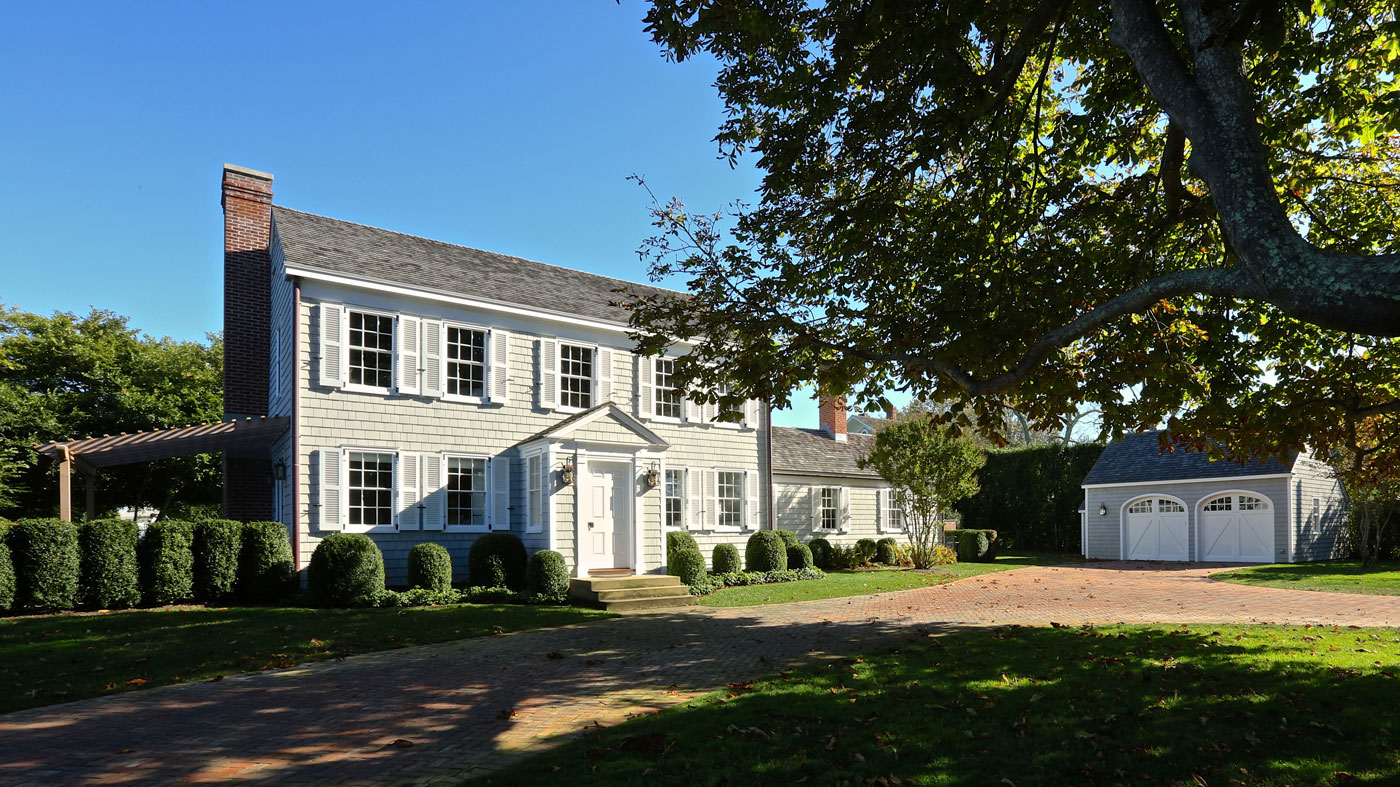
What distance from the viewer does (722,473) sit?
22.2 metres

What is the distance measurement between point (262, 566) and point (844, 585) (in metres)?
11.6

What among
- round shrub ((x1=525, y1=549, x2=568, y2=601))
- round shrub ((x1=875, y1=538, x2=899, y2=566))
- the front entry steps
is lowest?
round shrub ((x1=875, y1=538, x2=899, y2=566))

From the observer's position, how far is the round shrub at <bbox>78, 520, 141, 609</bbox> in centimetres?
1348

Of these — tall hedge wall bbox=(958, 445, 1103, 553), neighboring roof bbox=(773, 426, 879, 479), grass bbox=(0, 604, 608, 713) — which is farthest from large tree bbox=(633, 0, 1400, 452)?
tall hedge wall bbox=(958, 445, 1103, 553)

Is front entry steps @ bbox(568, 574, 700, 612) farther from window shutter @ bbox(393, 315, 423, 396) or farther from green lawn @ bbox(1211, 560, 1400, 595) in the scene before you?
green lawn @ bbox(1211, 560, 1400, 595)

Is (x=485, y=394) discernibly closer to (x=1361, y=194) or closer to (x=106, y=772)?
→ (x=106, y=772)

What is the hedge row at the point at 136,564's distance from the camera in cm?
1299

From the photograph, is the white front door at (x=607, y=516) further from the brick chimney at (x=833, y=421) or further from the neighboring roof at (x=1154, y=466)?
the neighboring roof at (x=1154, y=466)

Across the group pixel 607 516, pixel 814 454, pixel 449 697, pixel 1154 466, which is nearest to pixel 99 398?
pixel 607 516

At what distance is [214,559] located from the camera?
14477 millimetres

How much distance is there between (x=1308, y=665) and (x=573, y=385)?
47.8ft

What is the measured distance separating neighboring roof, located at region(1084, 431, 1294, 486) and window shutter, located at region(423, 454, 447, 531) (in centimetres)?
2106

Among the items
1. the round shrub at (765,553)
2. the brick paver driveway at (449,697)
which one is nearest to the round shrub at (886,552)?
the round shrub at (765,553)

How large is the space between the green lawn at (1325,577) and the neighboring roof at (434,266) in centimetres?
1602
